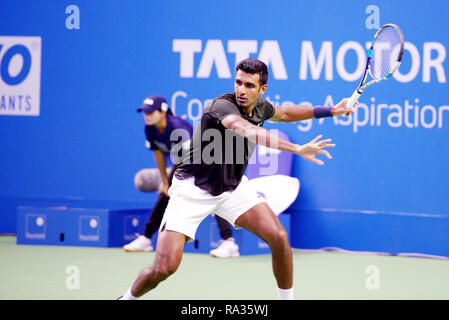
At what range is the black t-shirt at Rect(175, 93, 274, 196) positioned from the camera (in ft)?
17.0

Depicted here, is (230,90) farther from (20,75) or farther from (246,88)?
(246,88)

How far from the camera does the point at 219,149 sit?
5.23 m

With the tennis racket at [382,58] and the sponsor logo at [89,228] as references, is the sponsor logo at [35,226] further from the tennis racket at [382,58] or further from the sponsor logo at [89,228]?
the tennis racket at [382,58]

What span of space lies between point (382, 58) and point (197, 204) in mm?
3593

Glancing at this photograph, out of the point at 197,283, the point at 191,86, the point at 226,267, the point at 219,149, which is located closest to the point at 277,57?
the point at 191,86

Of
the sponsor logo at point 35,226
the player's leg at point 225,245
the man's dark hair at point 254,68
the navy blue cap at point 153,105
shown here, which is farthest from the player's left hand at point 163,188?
the man's dark hair at point 254,68

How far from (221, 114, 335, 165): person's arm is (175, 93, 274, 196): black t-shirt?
0.41ft

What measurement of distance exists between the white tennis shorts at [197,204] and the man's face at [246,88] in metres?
0.54

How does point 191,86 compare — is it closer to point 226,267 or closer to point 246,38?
point 246,38

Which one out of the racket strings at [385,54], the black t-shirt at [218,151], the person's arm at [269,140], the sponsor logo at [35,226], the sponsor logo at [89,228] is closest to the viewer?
the person's arm at [269,140]

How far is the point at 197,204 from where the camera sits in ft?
17.5

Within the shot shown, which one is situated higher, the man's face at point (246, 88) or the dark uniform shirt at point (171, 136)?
the man's face at point (246, 88)

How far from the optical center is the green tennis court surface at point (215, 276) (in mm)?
6328

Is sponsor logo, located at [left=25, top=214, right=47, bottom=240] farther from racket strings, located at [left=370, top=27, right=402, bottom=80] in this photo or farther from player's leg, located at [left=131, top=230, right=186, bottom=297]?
player's leg, located at [left=131, top=230, right=186, bottom=297]
